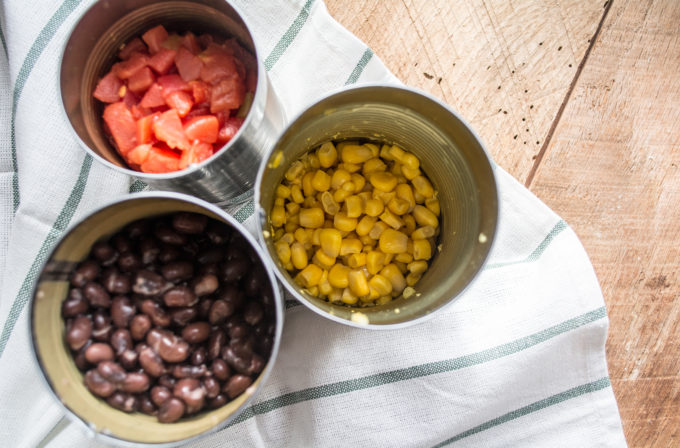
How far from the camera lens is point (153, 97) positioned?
2.67 feet

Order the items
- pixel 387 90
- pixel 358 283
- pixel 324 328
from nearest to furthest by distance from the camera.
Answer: pixel 387 90
pixel 358 283
pixel 324 328

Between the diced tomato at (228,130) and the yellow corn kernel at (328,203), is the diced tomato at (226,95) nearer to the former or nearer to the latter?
the diced tomato at (228,130)

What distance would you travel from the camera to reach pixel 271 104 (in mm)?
822

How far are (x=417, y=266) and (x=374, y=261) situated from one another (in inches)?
2.8

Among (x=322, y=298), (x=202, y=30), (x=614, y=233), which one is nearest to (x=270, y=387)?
(x=322, y=298)

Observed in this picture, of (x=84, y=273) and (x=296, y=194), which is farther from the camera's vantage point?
Result: (x=296, y=194)

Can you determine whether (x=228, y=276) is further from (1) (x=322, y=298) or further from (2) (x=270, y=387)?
(2) (x=270, y=387)

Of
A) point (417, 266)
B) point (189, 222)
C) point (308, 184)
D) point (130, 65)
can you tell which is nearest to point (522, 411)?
point (417, 266)

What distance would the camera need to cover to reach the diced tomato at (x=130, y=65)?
82 cm

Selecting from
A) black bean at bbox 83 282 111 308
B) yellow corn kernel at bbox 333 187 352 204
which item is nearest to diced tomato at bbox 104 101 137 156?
black bean at bbox 83 282 111 308

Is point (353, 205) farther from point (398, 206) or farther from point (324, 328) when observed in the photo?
point (324, 328)

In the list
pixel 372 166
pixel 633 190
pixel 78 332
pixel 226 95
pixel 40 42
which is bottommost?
pixel 633 190

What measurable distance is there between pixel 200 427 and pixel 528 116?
790 mm

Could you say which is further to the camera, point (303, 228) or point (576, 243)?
point (576, 243)
